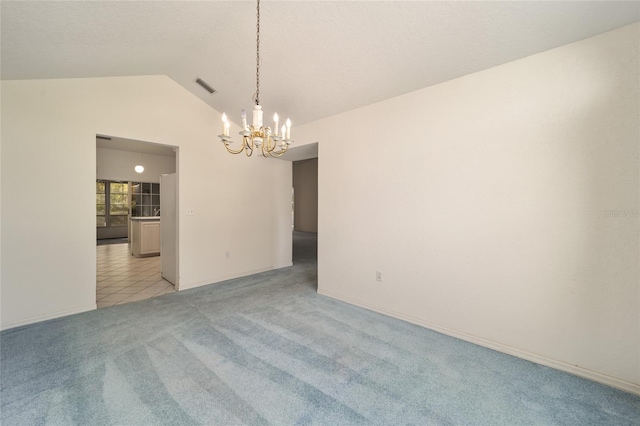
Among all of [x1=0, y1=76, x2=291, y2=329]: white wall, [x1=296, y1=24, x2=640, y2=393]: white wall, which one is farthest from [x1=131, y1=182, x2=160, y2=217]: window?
[x1=296, y1=24, x2=640, y2=393]: white wall

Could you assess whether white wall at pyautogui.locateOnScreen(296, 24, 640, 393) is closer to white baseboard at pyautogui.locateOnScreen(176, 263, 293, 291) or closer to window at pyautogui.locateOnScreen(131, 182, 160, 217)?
white baseboard at pyautogui.locateOnScreen(176, 263, 293, 291)

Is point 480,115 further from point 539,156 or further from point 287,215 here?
point 287,215

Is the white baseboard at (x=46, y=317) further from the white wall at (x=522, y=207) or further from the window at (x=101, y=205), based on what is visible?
the window at (x=101, y=205)

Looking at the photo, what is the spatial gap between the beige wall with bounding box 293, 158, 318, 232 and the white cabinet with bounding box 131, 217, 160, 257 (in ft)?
22.0

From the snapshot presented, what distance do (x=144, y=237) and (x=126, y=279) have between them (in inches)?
83.4

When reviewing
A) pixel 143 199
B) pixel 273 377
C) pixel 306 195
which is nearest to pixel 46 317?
pixel 273 377

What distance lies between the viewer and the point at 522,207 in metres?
2.18

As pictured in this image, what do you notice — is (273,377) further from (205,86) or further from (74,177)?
(205,86)

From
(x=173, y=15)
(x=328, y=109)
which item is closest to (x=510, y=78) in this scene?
(x=328, y=109)

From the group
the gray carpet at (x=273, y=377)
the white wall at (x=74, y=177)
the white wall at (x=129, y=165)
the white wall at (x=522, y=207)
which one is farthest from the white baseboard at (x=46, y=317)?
the white wall at (x=129, y=165)

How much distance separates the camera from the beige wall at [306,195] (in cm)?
1166

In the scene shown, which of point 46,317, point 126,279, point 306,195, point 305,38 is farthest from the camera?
point 306,195

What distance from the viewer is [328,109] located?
3.52 metres

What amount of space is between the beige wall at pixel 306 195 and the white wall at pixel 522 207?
8.43 m
